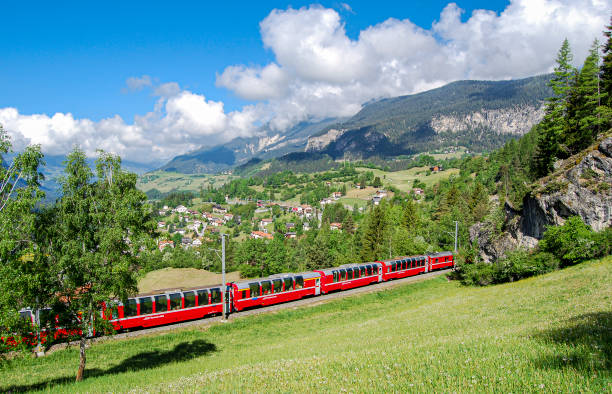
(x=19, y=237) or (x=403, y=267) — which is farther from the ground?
(x=19, y=237)

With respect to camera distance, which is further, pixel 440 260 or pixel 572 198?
pixel 440 260

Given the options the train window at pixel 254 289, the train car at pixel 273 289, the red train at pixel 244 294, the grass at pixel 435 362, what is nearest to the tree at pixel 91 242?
the grass at pixel 435 362

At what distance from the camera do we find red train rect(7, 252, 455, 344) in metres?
26.8

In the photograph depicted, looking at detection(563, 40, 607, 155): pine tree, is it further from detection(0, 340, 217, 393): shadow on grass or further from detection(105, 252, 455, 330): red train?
detection(0, 340, 217, 393): shadow on grass

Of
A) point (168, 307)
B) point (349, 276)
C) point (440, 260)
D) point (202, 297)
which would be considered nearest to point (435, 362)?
point (168, 307)

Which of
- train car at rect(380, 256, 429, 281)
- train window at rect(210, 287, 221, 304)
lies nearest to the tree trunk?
train window at rect(210, 287, 221, 304)

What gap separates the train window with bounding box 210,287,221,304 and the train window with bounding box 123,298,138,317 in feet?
19.4

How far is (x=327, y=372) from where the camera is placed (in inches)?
336

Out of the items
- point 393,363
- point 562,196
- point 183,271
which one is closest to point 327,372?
point 393,363

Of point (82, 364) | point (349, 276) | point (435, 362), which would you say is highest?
point (435, 362)

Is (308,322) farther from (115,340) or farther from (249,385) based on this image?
(249,385)

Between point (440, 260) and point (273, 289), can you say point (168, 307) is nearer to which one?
point (273, 289)

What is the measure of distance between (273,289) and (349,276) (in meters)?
10.3

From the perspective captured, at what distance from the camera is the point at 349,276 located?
40.5m
